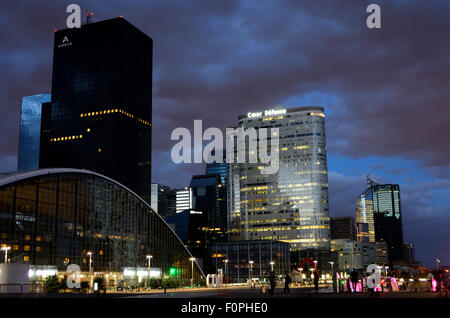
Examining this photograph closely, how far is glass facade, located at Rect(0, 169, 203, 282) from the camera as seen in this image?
3248 inches

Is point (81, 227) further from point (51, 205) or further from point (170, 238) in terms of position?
point (170, 238)

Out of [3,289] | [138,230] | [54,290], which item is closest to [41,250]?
[54,290]

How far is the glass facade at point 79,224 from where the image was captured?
3248 inches

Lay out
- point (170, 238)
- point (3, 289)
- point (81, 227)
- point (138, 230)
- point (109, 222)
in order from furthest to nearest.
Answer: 1. point (170, 238)
2. point (138, 230)
3. point (109, 222)
4. point (81, 227)
5. point (3, 289)

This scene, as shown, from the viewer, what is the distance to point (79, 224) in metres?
95.2

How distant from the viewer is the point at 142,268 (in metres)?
111

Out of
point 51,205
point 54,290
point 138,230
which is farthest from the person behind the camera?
point 138,230

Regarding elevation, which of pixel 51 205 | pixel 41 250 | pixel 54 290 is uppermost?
pixel 51 205

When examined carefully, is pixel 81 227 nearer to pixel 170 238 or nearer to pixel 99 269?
pixel 99 269
